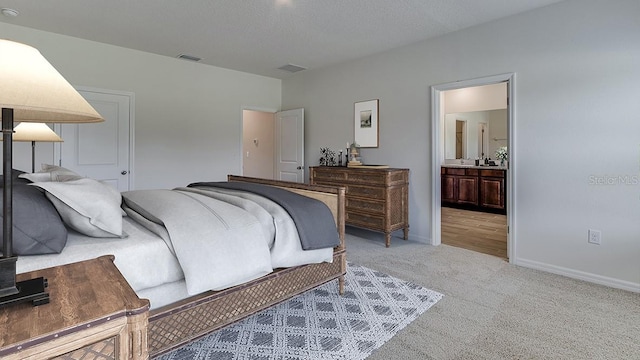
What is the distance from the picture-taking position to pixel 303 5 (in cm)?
312

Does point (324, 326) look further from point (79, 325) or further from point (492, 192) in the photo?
point (492, 192)

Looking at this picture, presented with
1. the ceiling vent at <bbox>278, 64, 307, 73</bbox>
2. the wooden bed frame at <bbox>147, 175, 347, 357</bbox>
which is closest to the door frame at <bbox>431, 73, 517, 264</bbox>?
the wooden bed frame at <bbox>147, 175, 347, 357</bbox>

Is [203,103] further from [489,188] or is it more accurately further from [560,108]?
[489,188]

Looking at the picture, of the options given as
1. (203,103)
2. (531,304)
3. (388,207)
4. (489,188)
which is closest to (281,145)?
(203,103)

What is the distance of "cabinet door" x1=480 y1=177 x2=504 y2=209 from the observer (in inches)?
233

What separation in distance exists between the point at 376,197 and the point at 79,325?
11.6ft

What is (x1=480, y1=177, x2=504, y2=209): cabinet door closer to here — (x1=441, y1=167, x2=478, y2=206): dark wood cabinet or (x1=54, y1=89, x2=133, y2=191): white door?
(x1=441, y1=167, x2=478, y2=206): dark wood cabinet

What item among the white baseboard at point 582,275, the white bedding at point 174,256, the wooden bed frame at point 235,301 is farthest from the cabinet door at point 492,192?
the white bedding at point 174,256

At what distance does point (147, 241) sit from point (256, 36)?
10.0 feet

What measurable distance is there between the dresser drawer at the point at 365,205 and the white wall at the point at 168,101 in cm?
223

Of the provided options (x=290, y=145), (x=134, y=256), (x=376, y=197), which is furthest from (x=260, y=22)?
(x=134, y=256)

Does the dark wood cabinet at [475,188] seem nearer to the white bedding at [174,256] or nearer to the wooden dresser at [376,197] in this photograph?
the wooden dresser at [376,197]

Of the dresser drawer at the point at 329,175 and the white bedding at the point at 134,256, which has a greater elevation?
the dresser drawer at the point at 329,175

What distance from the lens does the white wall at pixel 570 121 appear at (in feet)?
9.03
